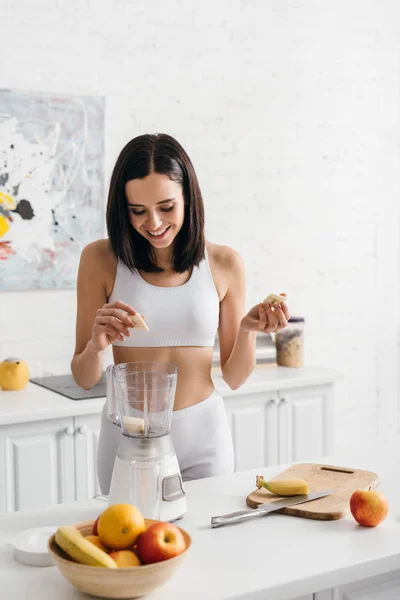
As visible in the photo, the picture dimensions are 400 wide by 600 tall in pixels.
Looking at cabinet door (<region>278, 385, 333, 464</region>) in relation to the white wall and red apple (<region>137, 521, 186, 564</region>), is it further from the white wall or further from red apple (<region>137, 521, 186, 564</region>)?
red apple (<region>137, 521, 186, 564</region>)

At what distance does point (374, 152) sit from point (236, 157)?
860mm

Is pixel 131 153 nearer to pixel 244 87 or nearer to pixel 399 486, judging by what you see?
pixel 399 486

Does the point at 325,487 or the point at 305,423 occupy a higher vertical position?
the point at 325,487

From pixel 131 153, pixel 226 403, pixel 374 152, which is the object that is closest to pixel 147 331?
pixel 131 153

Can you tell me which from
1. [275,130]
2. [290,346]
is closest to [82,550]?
[290,346]

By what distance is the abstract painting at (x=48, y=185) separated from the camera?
3080 millimetres

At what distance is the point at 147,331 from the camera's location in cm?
195

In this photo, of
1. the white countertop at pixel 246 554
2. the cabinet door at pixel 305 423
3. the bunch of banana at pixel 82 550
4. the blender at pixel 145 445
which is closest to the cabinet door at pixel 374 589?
the white countertop at pixel 246 554

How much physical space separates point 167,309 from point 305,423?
155 centimetres

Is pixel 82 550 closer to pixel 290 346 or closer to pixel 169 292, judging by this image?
pixel 169 292

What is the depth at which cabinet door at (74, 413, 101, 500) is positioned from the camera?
277 centimetres

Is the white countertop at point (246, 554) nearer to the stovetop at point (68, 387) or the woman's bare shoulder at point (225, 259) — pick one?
the woman's bare shoulder at point (225, 259)

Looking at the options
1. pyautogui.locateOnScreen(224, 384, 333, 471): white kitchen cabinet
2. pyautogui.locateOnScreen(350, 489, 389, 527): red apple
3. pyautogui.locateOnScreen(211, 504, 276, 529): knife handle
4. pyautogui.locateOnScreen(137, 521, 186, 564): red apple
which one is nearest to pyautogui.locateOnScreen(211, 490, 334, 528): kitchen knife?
pyautogui.locateOnScreen(211, 504, 276, 529): knife handle

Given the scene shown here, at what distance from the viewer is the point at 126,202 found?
6.35 feet
